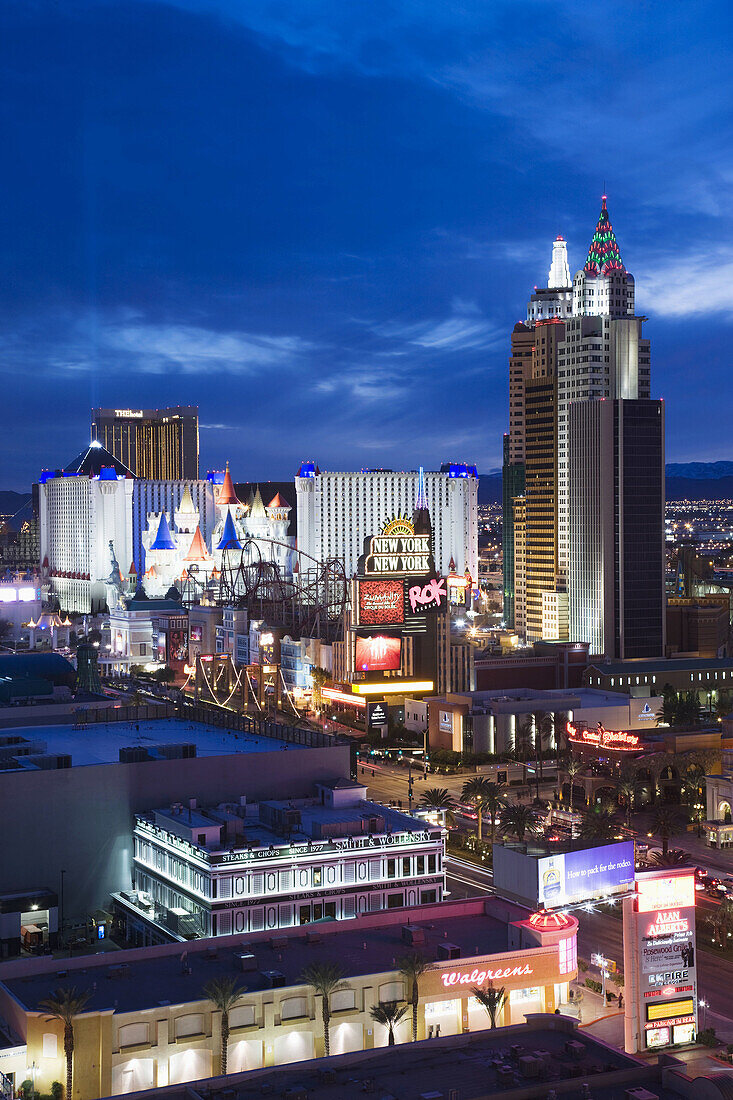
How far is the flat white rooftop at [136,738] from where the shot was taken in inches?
2571

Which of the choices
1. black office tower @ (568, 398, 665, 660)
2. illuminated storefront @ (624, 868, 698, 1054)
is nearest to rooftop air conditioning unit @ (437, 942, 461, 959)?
illuminated storefront @ (624, 868, 698, 1054)

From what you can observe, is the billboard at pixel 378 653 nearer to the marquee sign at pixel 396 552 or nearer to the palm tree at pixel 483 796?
the marquee sign at pixel 396 552

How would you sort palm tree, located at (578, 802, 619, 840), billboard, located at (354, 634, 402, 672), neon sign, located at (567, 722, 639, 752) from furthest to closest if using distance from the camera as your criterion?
billboard, located at (354, 634, 402, 672) < neon sign, located at (567, 722, 639, 752) < palm tree, located at (578, 802, 619, 840)

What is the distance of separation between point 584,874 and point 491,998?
28.7ft

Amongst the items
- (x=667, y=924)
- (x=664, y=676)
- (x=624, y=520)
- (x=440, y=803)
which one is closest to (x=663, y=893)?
(x=667, y=924)

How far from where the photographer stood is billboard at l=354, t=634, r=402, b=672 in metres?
112

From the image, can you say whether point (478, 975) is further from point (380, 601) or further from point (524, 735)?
point (380, 601)

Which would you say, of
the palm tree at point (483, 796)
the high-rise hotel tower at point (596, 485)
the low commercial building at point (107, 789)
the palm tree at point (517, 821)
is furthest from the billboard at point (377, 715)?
the high-rise hotel tower at point (596, 485)

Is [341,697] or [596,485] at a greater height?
[596,485]

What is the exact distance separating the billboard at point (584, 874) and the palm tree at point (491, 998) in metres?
5.67

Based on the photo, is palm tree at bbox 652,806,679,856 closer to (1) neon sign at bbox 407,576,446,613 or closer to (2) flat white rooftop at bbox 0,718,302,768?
(2) flat white rooftop at bbox 0,718,302,768

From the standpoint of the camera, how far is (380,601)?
113m

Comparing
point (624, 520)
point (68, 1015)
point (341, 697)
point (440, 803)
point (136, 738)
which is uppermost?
point (624, 520)

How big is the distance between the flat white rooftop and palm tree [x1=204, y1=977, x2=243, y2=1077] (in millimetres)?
22080
